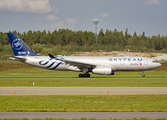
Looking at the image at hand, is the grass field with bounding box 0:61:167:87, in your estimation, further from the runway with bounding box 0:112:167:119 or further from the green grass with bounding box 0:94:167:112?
the runway with bounding box 0:112:167:119

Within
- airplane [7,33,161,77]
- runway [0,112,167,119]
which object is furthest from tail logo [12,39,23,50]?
runway [0,112,167,119]

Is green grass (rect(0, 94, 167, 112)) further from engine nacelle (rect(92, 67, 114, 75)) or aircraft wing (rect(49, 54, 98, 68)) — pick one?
aircraft wing (rect(49, 54, 98, 68))

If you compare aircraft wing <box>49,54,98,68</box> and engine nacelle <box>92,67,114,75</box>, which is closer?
engine nacelle <box>92,67,114,75</box>

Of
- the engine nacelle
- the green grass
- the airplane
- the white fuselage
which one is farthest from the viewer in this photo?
the white fuselage

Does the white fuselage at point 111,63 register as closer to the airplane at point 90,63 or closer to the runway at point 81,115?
the airplane at point 90,63

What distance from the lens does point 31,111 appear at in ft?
48.7

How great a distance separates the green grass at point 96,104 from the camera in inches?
601

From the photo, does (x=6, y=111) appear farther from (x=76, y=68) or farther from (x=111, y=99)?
(x=76, y=68)

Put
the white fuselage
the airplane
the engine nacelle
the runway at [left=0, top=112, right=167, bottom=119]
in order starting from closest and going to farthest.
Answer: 1. the runway at [left=0, top=112, right=167, bottom=119]
2. the engine nacelle
3. the airplane
4. the white fuselage

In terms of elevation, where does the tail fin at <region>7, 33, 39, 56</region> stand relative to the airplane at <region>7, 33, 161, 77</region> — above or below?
above

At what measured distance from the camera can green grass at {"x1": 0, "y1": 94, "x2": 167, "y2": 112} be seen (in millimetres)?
15273

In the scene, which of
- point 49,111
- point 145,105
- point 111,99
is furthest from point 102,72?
point 49,111

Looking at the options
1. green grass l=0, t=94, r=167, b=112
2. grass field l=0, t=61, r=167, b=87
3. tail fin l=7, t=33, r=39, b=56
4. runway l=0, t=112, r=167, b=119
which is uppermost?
tail fin l=7, t=33, r=39, b=56

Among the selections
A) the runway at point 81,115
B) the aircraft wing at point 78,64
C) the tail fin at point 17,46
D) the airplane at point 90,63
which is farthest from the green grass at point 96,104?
the tail fin at point 17,46
